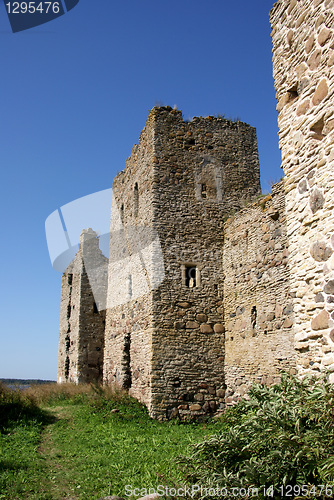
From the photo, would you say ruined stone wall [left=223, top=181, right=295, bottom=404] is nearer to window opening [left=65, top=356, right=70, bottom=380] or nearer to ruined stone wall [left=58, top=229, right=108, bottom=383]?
ruined stone wall [left=58, top=229, right=108, bottom=383]

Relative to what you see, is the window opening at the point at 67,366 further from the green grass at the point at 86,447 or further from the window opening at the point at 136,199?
the window opening at the point at 136,199

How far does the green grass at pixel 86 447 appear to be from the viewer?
20.4ft

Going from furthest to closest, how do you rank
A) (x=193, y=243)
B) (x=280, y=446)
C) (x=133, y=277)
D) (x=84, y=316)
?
(x=84, y=316) → (x=133, y=277) → (x=193, y=243) → (x=280, y=446)

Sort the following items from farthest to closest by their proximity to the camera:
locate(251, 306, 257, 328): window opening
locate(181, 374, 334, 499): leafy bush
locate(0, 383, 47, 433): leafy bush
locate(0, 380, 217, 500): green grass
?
locate(0, 383, 47, 433): leafy bush < locate(251, 306, 257, 328): window opening < locate(0, 380, 217, 500): green grass < locate(181, 374, 334, 499): leafy bush

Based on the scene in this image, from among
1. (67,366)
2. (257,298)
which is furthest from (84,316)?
(257,298)

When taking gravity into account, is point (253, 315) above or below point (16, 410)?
above

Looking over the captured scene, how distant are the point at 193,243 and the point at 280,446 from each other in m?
8.60

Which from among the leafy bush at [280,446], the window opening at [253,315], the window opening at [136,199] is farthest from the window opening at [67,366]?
the leafy bush at [280,446]

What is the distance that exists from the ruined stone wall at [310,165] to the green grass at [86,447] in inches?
90.0

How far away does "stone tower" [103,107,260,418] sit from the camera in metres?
11.1

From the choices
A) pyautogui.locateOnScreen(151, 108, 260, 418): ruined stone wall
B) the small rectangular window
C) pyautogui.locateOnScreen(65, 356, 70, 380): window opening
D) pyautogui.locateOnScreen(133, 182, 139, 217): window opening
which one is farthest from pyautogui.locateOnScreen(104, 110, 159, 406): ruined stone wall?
pyautogui.locateOnScreen(65, 356, 70, 380): window opening

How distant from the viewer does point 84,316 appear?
1844cm

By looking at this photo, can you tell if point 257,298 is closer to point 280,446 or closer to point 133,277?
point 133,277

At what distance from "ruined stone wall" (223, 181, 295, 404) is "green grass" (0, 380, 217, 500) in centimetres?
175
